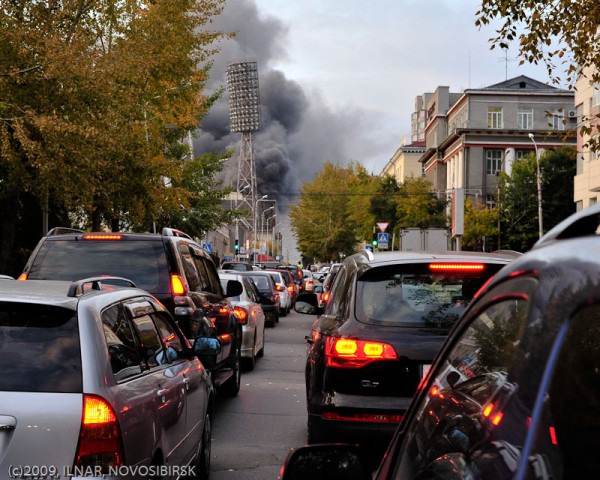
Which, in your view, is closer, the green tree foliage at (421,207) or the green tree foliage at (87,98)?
the green tree foliage at (87,98)

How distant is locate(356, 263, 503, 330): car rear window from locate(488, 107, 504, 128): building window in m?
82.9

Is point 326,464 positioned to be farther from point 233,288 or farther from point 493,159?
point 493,159

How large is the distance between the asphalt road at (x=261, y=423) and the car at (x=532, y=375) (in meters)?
5.42

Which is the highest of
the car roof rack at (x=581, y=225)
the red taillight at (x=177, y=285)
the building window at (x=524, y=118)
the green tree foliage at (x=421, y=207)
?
the building window at (x=524, y=118)

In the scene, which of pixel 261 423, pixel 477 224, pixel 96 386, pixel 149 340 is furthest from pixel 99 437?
pixel 477 224

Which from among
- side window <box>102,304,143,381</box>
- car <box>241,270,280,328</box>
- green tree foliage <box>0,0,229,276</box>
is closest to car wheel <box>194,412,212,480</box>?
side window <box>102,304,143,381</box>

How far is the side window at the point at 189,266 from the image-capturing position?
10.3 metres

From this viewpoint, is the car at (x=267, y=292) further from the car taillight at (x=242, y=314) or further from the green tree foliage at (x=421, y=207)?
the green tree foliage at (x=421, y=207)

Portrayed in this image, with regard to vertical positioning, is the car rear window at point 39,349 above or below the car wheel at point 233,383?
above

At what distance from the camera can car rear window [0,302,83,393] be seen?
169 inches

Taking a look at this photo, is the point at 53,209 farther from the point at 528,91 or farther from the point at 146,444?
the point at 528,91

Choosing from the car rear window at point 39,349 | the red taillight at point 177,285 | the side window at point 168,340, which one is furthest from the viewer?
the red taillight at point 177,285

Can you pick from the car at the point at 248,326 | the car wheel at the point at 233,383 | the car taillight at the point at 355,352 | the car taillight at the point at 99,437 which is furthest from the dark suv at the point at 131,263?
the car taillight at the point at 99,437

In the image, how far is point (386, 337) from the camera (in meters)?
6.52
